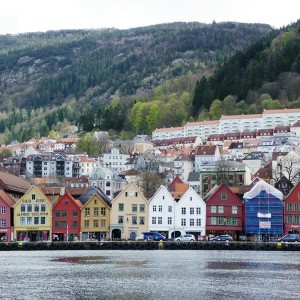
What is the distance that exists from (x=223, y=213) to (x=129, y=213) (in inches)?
429

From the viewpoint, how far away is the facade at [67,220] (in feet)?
357

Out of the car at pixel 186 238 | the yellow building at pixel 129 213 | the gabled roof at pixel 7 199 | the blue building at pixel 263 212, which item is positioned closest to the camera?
the car at pixel 186 238

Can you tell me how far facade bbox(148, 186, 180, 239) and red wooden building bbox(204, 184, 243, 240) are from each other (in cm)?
417

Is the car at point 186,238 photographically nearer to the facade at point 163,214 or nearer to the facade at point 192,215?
the facade at point 192,215

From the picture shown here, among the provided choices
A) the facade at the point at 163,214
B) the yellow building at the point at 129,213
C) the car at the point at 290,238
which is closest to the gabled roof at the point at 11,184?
the yellow building at the point at 129,213

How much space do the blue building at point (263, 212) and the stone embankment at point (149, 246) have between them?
632 inches

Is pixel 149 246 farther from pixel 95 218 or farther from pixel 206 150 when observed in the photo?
pixel 206 150

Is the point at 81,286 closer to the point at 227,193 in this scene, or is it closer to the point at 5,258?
the point at 5,258

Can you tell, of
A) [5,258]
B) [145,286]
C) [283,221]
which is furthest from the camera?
[283,221]

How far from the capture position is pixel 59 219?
359 feet

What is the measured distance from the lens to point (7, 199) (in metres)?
112

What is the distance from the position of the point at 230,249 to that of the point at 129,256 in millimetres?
15143

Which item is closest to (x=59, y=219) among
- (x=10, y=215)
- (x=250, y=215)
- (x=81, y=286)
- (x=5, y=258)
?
(x=10, y=215)

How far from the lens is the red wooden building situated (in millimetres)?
108000
